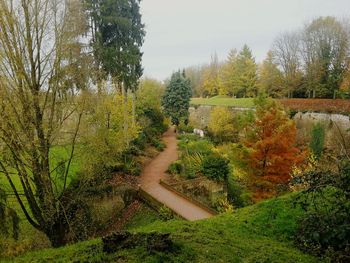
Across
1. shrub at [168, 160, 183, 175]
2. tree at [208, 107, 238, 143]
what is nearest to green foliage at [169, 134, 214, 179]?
shrub at [168, 160, 183, 175]

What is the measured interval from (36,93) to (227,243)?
617cm

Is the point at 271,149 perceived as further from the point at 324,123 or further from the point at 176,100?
the point at 176,100

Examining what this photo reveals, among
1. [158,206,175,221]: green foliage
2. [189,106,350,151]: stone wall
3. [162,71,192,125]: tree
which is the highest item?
[162,71,192,125]: tree

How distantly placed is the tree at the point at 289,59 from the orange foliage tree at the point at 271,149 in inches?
1048

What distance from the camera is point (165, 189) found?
17938mm

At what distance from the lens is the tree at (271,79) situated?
40000mm

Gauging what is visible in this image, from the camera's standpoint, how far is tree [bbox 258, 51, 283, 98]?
40.0 meters

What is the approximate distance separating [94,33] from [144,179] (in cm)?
975

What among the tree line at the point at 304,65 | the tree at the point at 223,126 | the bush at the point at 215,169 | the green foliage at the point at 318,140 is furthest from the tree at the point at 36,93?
the tree line at the point at 304,65

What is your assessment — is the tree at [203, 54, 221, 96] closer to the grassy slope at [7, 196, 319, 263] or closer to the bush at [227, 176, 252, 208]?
the bush at [227, 176, 252, 208]

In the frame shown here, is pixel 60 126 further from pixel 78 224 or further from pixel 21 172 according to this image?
pixel 78 224

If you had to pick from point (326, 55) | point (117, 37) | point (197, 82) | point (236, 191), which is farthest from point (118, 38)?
point (197, 82)

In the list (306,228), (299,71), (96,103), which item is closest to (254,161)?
(96,103)

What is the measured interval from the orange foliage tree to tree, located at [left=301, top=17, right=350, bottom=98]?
23.7m
